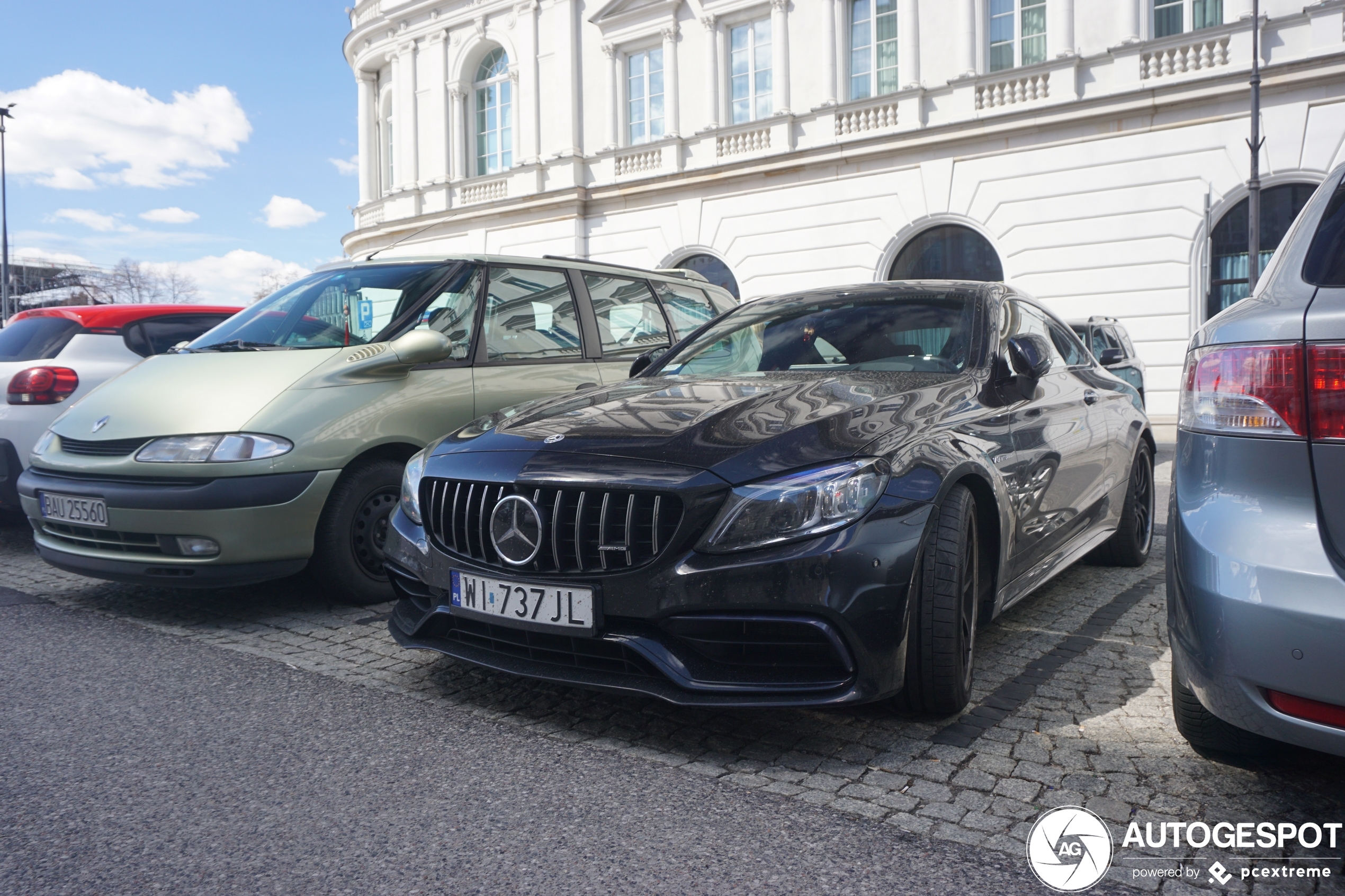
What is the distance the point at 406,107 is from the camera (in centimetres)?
2577

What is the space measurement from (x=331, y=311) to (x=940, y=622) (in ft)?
11.7

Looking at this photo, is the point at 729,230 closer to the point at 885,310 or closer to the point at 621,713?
the point at 885,310

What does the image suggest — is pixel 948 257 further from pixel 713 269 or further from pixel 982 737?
pixel 982 737

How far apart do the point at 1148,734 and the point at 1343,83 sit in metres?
14.7

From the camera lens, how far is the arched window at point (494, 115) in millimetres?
24188

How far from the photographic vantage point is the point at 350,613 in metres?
4.57

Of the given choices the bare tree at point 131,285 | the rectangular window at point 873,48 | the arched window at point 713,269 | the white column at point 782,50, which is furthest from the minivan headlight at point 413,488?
the bare tree at point 131,285

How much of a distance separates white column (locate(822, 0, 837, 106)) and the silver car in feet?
56.4

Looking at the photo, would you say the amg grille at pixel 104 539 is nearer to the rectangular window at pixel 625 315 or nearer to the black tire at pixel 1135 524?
the rectangular window at pixel 625 315

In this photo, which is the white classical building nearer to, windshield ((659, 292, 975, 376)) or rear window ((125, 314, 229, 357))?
A: rear window ((125, 314, 229, 357))

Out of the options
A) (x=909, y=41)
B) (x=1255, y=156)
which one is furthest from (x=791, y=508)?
(x=909, y=41)

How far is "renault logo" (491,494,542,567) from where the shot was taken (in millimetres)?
2934

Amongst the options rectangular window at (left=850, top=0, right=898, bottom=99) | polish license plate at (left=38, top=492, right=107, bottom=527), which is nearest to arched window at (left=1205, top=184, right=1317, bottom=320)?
rectangular window at (left=850, top=0, right=898, bottom=99)

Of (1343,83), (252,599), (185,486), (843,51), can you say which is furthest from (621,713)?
(843,51)
